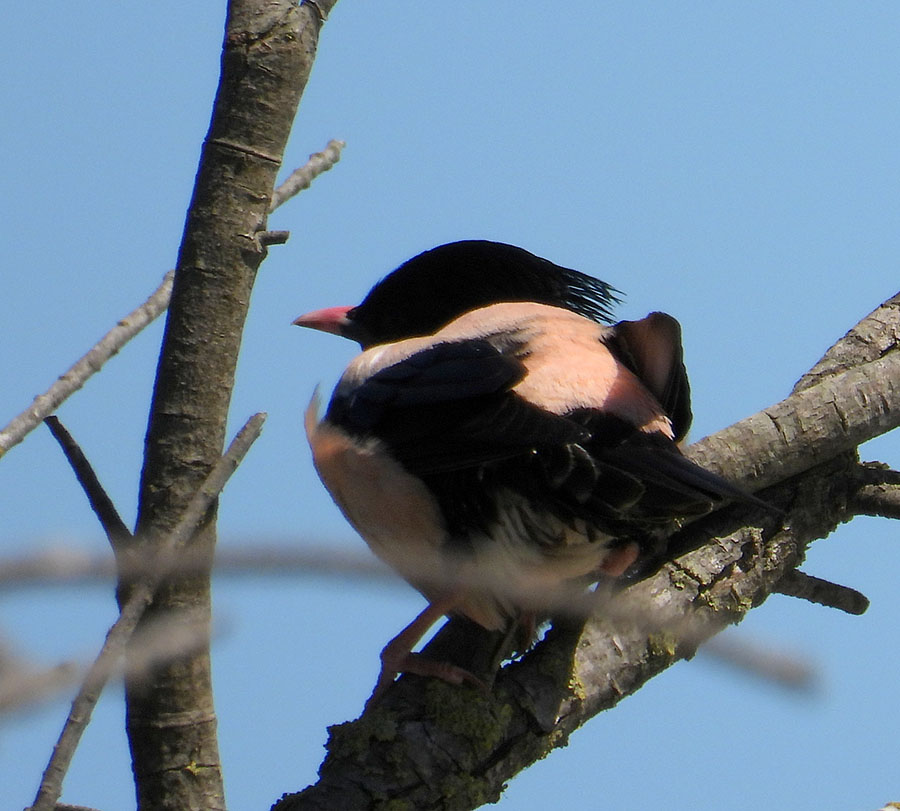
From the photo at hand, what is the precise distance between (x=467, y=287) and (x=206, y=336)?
3.49ft

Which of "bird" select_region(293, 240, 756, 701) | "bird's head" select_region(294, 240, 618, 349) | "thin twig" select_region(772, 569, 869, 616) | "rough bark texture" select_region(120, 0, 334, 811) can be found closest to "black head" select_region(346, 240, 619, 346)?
"bird's head" select_region(294, 240, 618, 349)

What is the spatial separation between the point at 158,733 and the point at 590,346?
1.33 m

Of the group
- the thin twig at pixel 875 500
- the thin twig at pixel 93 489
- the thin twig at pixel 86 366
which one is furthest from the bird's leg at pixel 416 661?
the thin twig at pixel 875 500

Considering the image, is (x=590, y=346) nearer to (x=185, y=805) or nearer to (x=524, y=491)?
(x=524, y=491)

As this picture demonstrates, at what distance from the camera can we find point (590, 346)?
9.28 feet

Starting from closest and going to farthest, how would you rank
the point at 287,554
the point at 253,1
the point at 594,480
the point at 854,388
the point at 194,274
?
the point at 287,554, the point at 594,480, the point at 194,274, the point at 253,1, the point at 854,388

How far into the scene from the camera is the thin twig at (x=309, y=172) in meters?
→ 3.07

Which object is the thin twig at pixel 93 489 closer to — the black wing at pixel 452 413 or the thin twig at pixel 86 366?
the thin twig at pixel 86 366

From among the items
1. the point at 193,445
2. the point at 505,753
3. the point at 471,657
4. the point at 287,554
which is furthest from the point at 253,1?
the point at 287,554

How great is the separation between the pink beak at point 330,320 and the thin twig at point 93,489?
146 cm

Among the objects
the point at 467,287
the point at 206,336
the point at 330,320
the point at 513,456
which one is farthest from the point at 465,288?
the point at 513,456

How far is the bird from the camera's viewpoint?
2.33m

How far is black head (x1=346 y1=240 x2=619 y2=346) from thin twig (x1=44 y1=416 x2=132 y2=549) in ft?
4.26

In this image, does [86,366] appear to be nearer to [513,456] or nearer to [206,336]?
[206,336]
